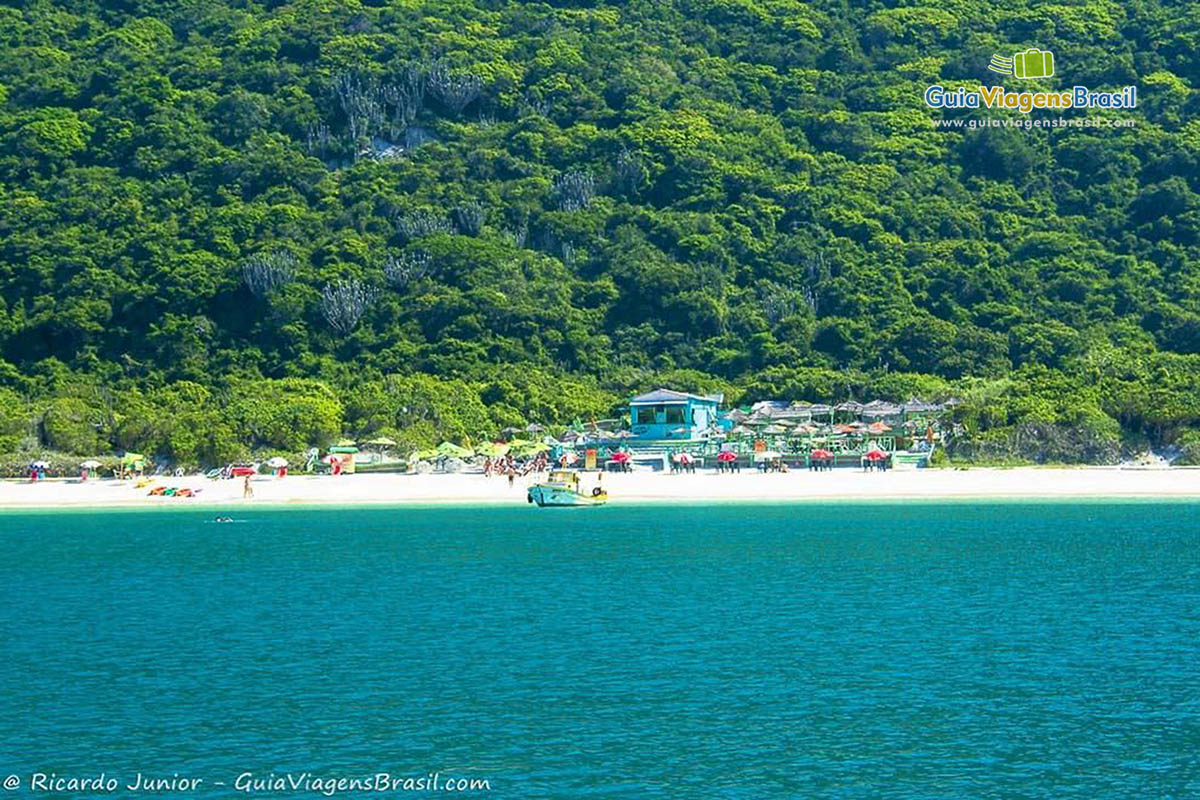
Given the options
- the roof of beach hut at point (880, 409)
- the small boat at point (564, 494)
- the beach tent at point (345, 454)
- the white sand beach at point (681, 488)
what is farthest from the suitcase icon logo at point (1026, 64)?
the small boat at point (564, 494)

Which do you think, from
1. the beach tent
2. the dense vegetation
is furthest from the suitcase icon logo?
the beach tent

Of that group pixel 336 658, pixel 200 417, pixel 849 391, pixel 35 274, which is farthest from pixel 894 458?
pixel 35 274

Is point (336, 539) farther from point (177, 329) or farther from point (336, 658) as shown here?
point (177, 329)

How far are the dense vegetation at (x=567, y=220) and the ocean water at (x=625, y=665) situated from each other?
22105 millimetres

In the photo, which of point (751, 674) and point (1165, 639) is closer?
point (751, 674)

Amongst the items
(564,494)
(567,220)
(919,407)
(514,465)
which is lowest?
(564,494)

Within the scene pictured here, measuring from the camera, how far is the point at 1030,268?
72750 millimetres

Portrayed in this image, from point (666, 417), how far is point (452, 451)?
8.37 meters

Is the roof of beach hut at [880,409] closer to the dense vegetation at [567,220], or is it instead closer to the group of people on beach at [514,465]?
the dense vegetation at [567,220]

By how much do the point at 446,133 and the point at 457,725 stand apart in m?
74.3

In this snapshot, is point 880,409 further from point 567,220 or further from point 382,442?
point 567,220

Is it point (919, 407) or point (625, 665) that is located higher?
point (919, 407)

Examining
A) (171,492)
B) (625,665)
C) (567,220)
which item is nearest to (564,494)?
(171,492)

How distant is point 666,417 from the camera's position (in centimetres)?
5700
